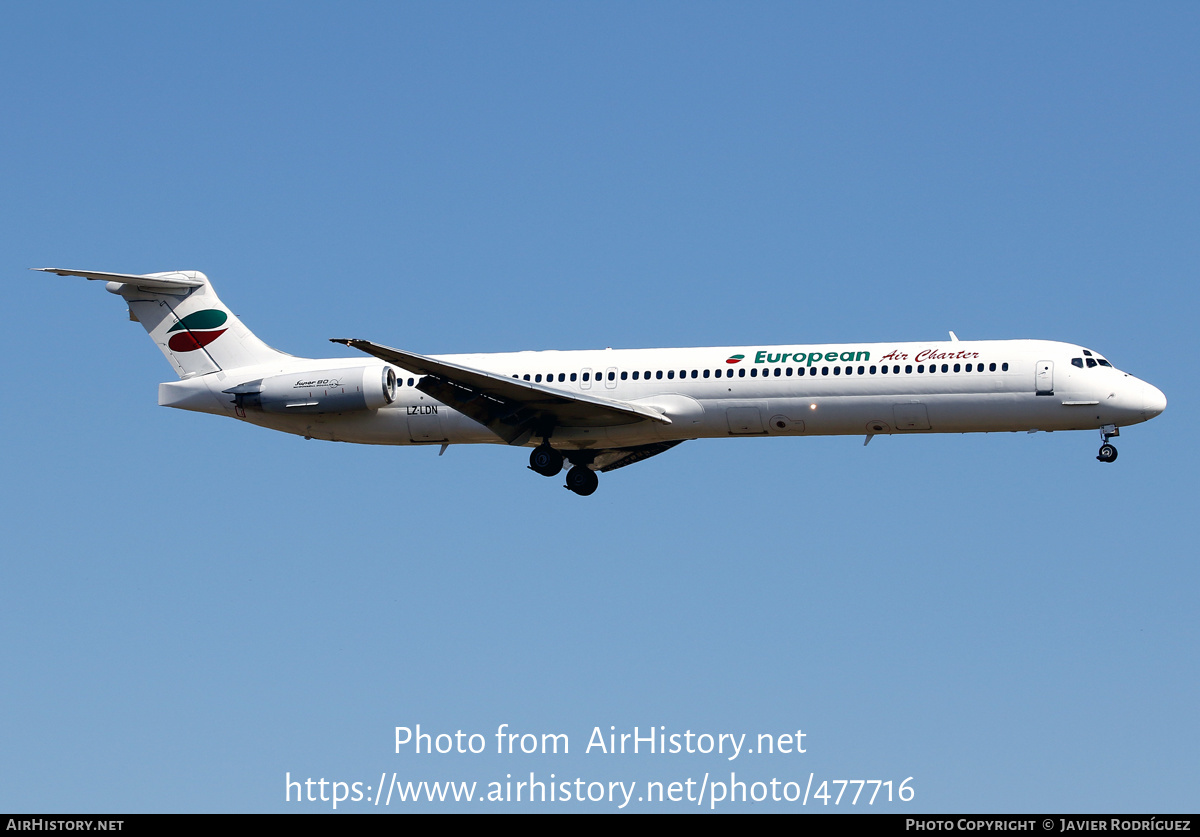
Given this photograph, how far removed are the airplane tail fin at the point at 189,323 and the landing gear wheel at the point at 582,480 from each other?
316 inches

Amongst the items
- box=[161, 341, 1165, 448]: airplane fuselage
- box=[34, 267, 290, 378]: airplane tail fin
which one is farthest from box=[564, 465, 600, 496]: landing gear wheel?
box=[34, 267, 290, 378]: airplane tail fin

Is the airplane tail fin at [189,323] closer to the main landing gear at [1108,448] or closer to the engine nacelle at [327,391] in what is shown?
the engine nacelle at [327,391]

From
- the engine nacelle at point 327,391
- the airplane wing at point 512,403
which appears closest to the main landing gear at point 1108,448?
the airplane wing at point 512,403

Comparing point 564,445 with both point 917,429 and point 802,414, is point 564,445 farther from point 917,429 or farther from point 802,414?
point 917,429

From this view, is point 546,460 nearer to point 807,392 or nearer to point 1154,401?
point 807,392

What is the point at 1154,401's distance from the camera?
3247cm

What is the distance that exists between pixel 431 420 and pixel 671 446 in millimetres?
5907

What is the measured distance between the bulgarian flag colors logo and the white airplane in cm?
3

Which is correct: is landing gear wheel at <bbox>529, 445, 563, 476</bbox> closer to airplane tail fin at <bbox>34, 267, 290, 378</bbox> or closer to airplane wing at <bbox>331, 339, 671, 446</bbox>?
airplane wing at <bbox>331, 339, 671, 446</bbox>

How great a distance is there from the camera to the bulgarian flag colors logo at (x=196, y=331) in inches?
1510

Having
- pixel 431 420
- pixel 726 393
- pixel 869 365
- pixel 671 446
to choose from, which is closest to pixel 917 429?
pixel 869 365
